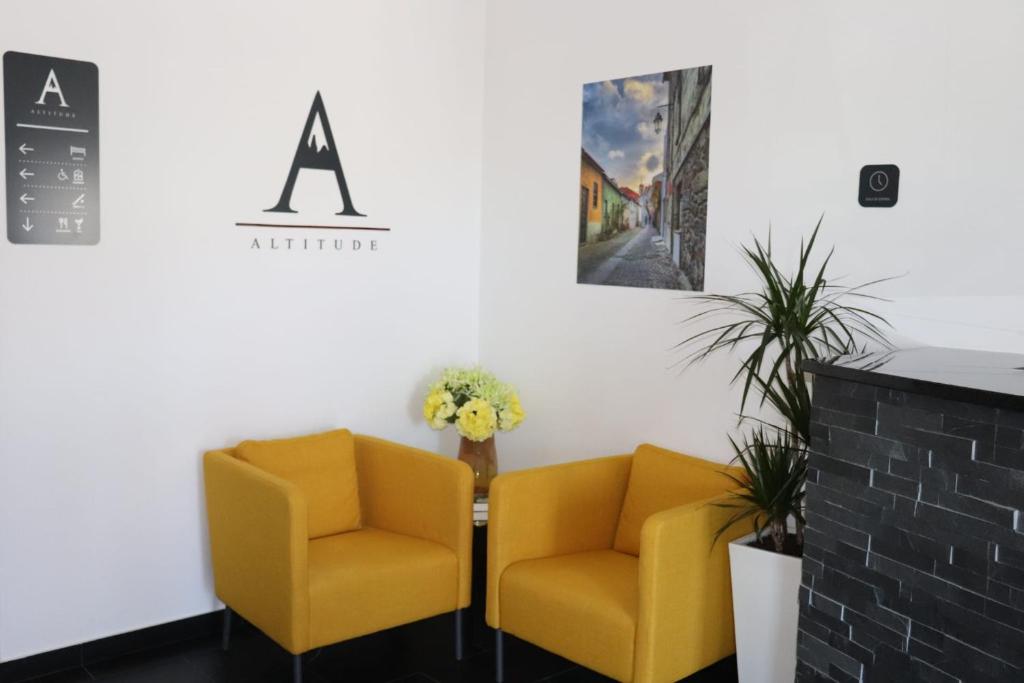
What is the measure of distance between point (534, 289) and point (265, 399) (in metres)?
1.27

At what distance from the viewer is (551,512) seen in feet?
11.8

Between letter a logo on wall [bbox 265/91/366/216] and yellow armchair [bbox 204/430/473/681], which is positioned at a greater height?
letter a logo on wall [bbox 265/91/366/216]

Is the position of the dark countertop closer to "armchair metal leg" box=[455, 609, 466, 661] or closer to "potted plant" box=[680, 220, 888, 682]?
"potted plant" box=[680, 220, 888, 682]

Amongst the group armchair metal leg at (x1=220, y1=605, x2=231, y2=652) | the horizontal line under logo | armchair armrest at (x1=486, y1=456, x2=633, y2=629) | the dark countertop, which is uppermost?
the horizontal line under logo

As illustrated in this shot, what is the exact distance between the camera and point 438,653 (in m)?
3.81

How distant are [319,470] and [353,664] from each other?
74 cm

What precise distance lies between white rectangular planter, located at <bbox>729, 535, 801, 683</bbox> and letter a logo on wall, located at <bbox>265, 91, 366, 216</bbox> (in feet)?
7.28

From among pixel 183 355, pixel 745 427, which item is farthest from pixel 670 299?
pixel 183 355

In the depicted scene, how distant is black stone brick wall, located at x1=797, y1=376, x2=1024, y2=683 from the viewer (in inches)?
80.4

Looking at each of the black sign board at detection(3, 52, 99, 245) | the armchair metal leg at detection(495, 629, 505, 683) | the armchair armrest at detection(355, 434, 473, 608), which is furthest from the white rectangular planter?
the black sign board at detection(3, 52, 99, 245)

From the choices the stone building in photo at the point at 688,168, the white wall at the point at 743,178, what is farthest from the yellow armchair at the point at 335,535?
the stone building in photo at the point at 688,168

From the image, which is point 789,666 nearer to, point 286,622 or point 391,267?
point 286,622

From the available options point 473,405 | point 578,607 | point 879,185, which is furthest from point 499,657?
point 879,185

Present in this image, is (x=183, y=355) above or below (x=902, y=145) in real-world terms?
below
